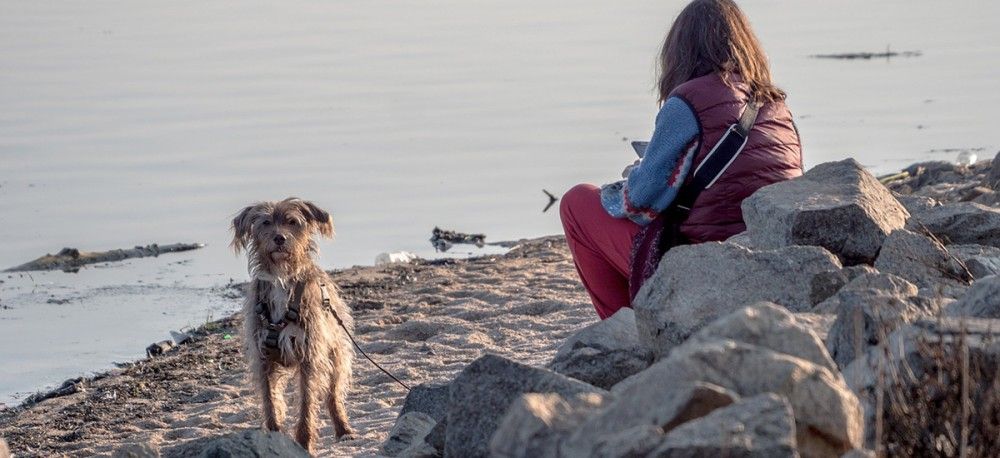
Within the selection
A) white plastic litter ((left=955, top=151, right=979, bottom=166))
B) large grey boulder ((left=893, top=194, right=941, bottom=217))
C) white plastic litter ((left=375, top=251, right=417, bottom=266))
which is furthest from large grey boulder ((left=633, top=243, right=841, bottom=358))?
white plastic litter ((left=955, top=151, right=979, bottom=166))

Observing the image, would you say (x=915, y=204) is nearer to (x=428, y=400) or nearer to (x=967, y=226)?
(x=967, y=226)

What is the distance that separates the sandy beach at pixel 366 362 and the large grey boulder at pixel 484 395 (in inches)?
83.9

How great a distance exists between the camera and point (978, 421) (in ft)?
12.1

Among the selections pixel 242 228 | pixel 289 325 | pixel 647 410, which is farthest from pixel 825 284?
pixel 242 228

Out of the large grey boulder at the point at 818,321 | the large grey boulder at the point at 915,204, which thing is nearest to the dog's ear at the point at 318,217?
the large grey boulder at the point at 915,204

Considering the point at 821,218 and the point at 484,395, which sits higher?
the point at 821,218

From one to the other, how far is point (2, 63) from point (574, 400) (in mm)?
18949

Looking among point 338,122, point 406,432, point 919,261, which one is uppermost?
point 338,122

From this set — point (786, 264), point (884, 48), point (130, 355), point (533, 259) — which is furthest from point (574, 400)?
point (884, 48)

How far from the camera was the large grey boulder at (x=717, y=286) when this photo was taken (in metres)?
5.12

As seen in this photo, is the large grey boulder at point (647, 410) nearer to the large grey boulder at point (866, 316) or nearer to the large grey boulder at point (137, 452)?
the large grey boulder at point (866, 316)

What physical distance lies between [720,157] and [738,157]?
138 mm

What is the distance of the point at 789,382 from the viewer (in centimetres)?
349

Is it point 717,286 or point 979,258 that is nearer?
point 717,286
